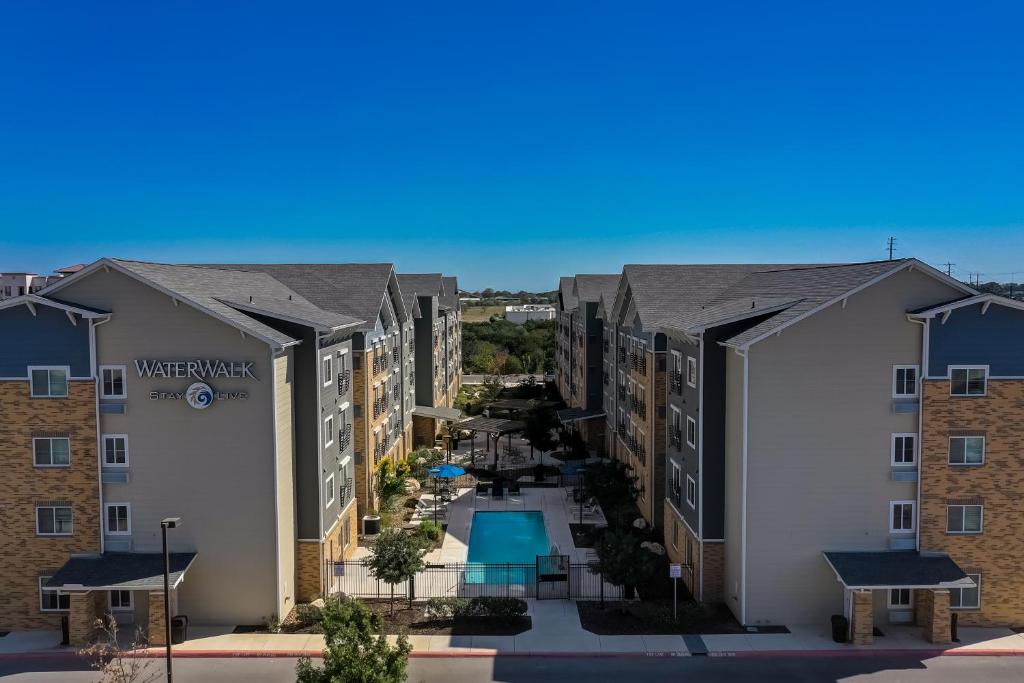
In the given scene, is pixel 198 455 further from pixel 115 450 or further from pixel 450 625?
pixel 450 625

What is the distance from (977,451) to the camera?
25.8 meters

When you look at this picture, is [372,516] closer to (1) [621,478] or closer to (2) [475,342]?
(1) [621,478]

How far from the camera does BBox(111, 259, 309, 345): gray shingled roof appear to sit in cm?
2509

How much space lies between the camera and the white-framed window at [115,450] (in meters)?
25.6

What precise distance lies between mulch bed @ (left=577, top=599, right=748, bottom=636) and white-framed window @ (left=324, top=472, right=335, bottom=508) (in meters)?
10.6

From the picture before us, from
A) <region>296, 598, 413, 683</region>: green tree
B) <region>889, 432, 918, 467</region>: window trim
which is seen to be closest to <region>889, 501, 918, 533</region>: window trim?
<region>889, 432, 918, 467</region>: window trim

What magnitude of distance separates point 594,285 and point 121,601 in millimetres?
44857

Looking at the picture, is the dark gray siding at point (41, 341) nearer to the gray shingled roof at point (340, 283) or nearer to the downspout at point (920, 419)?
the gray shingled roof at point (340, 283)

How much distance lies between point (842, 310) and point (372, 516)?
23.3 metres

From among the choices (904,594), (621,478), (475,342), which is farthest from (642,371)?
(475,342)

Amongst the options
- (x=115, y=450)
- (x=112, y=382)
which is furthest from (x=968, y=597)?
(x=112, y=382)

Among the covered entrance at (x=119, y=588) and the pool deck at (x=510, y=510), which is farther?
the pool deck at (x=510, y=510)

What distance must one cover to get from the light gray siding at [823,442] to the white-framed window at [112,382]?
21.5 metres

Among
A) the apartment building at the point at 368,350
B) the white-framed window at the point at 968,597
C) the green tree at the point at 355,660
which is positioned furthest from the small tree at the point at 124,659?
the white-framed window at the point at 968,597
